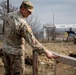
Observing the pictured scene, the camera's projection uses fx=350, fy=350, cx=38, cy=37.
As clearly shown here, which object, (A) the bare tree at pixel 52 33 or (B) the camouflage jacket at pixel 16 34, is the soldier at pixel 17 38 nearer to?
(B) the camouflage jacket at pixel 16 34

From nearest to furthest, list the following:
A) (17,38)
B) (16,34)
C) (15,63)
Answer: (16,34), (17,38), (15,63)

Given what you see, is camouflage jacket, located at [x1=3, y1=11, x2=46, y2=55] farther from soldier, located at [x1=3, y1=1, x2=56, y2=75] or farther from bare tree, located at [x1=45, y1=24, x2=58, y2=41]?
bare tree, located at [x1=45, y1=24, x2=58, y2=41]

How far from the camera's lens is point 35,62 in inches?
268

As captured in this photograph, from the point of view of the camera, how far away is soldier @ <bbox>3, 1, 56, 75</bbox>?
5383mm

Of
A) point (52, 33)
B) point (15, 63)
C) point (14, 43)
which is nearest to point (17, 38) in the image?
point (14, 43)

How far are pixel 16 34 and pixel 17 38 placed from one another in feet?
0.40

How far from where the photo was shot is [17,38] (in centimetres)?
574

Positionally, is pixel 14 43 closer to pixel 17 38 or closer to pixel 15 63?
pixel 17 38

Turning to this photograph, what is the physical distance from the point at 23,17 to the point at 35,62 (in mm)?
1498

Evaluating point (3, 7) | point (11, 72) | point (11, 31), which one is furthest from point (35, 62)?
point (3, 7)

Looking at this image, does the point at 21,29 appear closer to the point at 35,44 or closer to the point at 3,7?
the point at 35,44

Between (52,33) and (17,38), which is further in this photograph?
(52,33)

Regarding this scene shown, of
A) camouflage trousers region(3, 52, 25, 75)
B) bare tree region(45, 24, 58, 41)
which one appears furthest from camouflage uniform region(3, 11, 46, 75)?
bare tree region(45, 24, 58, 41)

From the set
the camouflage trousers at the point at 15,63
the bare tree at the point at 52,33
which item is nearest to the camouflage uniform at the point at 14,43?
the camouflage trousers at the point at 15,63
